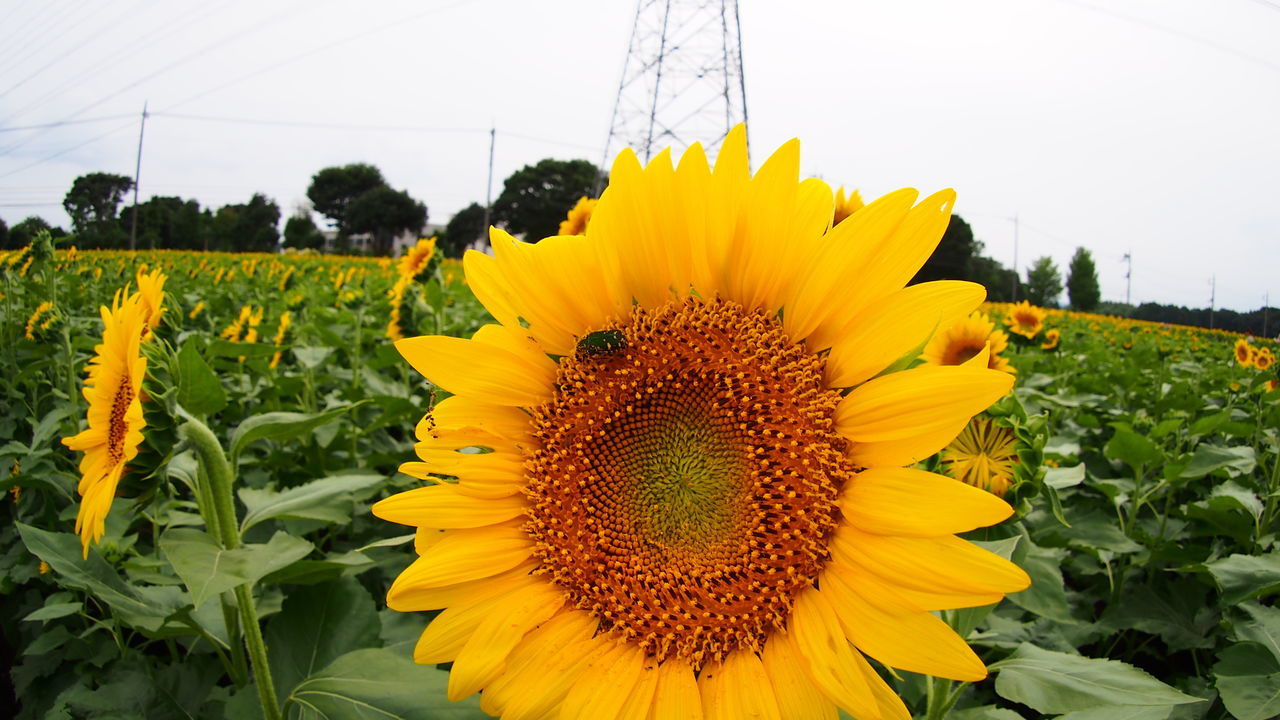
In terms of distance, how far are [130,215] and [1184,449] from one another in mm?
46244

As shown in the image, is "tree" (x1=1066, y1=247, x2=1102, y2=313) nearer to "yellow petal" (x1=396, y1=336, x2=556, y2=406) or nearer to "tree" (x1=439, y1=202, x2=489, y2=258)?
"tree" (x1=439, y1=202, x2=489, y2=258)

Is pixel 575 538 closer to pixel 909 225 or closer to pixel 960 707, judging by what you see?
pixel 909 225

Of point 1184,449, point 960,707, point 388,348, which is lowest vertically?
point 960,707

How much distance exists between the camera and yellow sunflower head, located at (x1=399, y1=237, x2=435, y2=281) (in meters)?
5.09

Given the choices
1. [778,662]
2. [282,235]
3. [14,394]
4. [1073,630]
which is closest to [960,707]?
[1073,630]

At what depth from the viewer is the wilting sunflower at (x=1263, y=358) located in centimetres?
693

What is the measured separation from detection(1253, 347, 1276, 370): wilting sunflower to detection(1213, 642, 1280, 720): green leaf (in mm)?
6675

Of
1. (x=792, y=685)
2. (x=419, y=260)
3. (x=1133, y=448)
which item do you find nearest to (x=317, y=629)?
(x=792, y=685)

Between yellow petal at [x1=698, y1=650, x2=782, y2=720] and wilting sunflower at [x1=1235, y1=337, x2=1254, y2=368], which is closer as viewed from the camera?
yellow petal at [x1=698, y1=650, x2=782, y2=720]

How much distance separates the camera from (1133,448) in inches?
105

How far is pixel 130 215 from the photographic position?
1503 inches

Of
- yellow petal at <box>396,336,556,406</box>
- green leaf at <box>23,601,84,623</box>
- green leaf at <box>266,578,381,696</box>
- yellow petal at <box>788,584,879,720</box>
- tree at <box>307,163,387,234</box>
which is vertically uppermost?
tree at <box>307,163,387,234</box>

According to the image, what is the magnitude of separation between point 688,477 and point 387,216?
61.3 meters

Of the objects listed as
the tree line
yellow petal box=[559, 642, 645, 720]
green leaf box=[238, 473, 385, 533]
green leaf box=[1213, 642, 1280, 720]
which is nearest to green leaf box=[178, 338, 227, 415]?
green leaf box=[238, 473, 385, 533]
